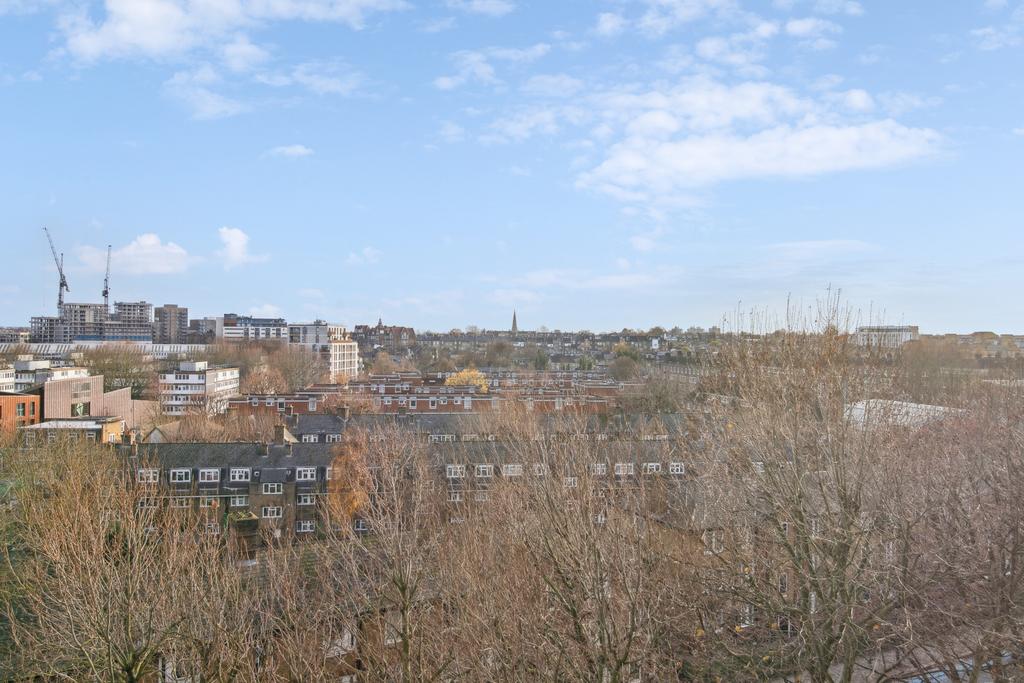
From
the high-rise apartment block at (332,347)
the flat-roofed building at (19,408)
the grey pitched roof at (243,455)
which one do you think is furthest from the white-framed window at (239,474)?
the high-rise apartment block at (332,347)

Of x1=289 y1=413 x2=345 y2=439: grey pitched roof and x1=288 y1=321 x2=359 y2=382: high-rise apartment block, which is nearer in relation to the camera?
x1=289 y1=413 x2=345 y2=439: grey pitched roof

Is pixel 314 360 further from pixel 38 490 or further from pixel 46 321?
pixel 46 321

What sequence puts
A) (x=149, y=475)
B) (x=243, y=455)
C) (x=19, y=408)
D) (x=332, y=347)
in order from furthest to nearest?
(x=332, y=347), (x=19, y=408), (x=243, y=455), (x=149, y=475)

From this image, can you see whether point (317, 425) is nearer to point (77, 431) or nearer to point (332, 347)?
point (77, 431)

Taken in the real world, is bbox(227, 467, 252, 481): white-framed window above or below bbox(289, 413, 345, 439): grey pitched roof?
below

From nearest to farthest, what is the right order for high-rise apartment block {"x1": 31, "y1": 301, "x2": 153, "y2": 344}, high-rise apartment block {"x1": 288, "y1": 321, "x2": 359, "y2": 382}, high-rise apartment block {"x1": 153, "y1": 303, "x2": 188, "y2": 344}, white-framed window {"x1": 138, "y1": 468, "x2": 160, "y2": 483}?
white-framed window {"x1": 138, "y1": 468, "x2": 160, "y2": 483} → high-rise apartment block {"x1": 288, "y1": 321, "x2": 359, "y2": 382} → high-rise apartment block {"x1": 31, "y1": 301, "x2": 153, "y2": 344} → high-rise apartment block {"x1": 153, "y1": 303, "x2": 188, "y2": 344}

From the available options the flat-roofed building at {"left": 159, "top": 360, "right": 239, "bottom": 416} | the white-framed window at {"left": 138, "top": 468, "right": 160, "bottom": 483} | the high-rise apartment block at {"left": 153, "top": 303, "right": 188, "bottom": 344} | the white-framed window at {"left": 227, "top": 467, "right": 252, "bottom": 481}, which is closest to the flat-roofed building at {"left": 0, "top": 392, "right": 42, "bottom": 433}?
the flat-roofed building at {"left": 159, "top": 360, "right": 239, "bottom": 416}

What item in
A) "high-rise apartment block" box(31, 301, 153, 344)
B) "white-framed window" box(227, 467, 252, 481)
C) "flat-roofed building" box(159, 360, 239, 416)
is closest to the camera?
"white-framed window" box(227, 467, 252, 481)

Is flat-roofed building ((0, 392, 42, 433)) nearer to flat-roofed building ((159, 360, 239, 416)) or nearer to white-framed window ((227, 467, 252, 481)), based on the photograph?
flat-roofed building ((159, 360, 239, 416))

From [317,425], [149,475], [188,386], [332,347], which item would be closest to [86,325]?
[332,347]

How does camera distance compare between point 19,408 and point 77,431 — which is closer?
point 77,431

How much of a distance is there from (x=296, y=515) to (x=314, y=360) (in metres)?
58.1

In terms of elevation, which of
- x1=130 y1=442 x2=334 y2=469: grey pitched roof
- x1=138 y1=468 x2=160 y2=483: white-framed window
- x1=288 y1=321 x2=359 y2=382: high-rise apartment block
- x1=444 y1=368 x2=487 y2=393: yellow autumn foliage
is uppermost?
x1=288 y1=321 x2=359 y2=382: high-rise apartment block

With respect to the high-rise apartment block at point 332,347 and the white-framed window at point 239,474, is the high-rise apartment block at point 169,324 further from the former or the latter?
the white-framed window at point 239,474
